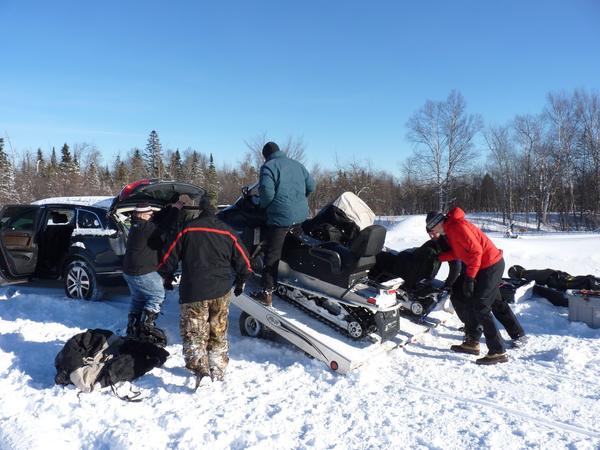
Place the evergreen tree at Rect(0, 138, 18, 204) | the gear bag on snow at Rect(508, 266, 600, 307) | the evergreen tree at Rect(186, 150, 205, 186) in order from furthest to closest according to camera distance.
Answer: the evergreen tree at Rect(186, 150, 205, 186), the evergreen tree at Rect(0, 138, 18, 204), the gear bag on snow at Rect(508, 266, 600, 307)

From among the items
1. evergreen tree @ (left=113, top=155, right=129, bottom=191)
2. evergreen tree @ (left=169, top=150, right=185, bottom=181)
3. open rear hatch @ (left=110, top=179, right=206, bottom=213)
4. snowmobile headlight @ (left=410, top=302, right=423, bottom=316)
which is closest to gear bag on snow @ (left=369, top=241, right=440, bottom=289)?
snowmobile headlight @ (left=410, top=302, right=423, bottom=316)

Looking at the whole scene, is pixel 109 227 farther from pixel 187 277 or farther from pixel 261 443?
pixel 261 443

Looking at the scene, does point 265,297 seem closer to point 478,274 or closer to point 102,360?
point 102,360

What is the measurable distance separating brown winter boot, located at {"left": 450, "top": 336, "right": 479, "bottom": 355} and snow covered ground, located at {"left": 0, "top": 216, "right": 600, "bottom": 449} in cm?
14

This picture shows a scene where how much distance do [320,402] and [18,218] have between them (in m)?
6.51

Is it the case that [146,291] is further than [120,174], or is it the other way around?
[120,174]

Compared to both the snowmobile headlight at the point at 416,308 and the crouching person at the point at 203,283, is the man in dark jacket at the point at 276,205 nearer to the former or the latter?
the crouching person at the point at 203,283

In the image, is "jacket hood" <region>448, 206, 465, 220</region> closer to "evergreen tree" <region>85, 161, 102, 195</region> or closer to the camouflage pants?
the camouflage pants

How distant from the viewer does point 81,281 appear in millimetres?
6551

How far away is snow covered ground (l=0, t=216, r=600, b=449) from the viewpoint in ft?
10.3

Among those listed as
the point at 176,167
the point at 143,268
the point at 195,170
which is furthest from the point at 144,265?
the point at 176,167

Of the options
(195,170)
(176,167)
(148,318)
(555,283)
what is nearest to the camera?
(148,318)

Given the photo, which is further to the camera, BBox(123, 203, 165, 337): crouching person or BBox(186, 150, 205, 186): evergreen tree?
BBox(186, 150, 205, 186): evergreen tree

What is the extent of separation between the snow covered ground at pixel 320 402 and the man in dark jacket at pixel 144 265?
51 centimetres
